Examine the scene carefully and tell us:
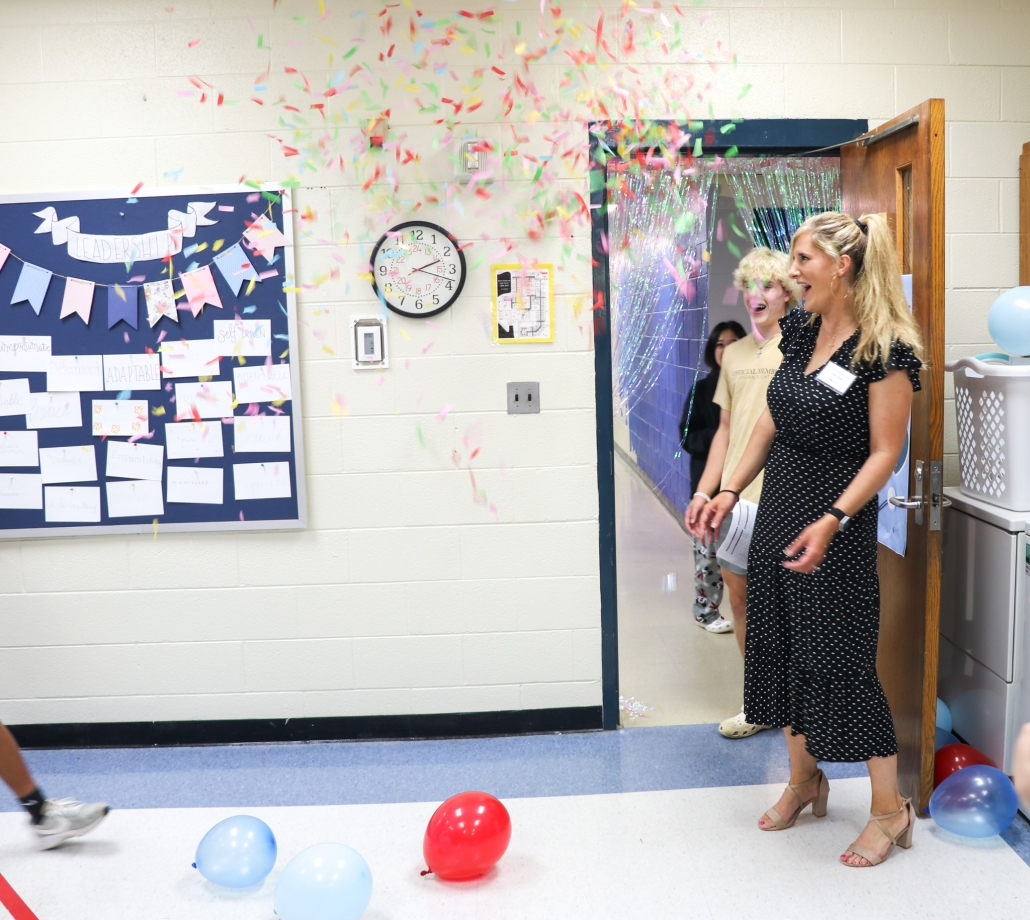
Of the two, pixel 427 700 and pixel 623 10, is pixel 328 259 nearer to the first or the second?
pixel 623 10

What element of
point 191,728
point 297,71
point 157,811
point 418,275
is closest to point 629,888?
point 157,811

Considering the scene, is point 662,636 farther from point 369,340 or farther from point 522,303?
point 369,340

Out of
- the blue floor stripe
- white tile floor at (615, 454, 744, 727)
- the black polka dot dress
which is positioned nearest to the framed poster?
white tile floor at (615, 454, 744, 727)

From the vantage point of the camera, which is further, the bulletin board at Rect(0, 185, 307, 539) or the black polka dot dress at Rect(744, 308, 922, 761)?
the bulletin board at Rect(0, 185, 307, 539)

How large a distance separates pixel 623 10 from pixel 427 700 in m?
2.31

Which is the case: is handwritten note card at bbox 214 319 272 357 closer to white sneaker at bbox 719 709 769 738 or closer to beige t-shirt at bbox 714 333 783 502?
beige t-shirt at bbox 714 333 783 502

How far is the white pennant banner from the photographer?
9.18ft

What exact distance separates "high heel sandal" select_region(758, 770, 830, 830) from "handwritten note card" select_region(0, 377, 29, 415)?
2.56m

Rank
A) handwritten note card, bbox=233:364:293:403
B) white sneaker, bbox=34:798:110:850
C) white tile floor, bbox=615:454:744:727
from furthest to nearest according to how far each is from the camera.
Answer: white tile floor, bbox=615:454:744:727 → handwritten note card, bbox=233:364:293:403 → white sneaker, bbox=34:798:110:850

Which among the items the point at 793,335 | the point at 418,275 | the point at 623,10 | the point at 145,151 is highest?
the point at 623,10

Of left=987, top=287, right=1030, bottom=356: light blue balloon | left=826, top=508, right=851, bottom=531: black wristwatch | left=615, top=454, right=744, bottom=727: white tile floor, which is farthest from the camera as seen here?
left=615, top=454, right=744, bottom=727: white tile floor

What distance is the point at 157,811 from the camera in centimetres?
255

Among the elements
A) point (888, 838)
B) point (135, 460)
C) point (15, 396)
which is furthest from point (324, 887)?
point (15, 396)

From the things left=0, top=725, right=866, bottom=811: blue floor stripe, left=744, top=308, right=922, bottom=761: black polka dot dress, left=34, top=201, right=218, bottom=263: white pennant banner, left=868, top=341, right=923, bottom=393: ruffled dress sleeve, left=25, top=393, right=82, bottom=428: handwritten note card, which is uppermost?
left=34, top=201, right=218, bottom=263: white pennant banner
